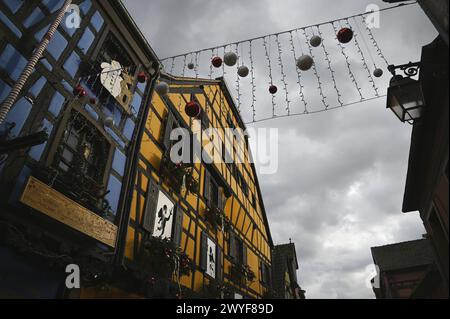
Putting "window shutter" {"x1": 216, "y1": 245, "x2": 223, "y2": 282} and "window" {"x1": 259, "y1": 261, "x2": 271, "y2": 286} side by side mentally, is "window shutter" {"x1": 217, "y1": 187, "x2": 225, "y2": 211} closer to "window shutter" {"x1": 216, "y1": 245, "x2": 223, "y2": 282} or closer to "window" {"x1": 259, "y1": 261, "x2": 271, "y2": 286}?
"window shutter" {"x1": 216, "y1": 245, "x2": 223, "y2": 282}

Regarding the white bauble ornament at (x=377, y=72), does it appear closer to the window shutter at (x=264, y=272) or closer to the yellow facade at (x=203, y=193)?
the yellow facade at (x=203, y=193)

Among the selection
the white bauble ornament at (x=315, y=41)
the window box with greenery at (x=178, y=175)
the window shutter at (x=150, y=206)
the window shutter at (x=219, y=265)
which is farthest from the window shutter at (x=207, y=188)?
the white bauble ornament at (x=315, y=41)

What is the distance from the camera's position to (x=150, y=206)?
6660 millimetres

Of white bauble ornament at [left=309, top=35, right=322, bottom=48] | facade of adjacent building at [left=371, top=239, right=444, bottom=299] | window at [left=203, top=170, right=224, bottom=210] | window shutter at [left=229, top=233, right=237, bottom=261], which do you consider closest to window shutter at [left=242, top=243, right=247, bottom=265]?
window shutter at [left=229, top=233, right=237, bottom=261]

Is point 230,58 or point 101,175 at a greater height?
point 230,58

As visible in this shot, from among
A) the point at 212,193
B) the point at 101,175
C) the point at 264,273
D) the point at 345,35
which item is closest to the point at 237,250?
the point at 212,193

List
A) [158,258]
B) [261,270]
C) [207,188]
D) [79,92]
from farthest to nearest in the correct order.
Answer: [261,270]
[207,188]
[158,258]
[79,92]

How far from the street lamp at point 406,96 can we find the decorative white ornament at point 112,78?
4.75 metres

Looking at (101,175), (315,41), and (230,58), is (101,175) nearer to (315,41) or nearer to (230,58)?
(230,58)

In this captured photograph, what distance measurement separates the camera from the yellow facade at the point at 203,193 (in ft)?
22.9

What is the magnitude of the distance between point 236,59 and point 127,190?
3320mm

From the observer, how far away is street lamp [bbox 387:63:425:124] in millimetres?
3469

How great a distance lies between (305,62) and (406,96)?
159 cm

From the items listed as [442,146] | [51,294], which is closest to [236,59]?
[442,146]
